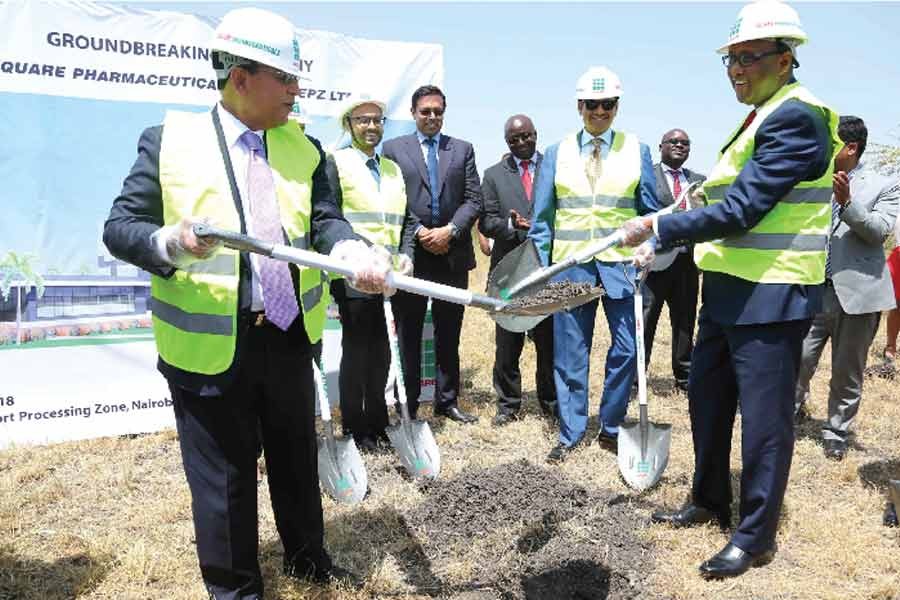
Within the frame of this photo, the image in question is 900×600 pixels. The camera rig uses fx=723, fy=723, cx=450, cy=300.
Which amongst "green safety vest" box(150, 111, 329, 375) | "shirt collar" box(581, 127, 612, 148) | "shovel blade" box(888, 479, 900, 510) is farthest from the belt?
"shovel blade" box(888, 479, 900, 510)

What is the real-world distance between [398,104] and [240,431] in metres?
4.32

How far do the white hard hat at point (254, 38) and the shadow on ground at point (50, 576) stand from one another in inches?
91.5

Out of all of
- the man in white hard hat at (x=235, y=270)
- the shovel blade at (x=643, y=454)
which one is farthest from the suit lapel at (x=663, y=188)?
the man in white hard hat at (x=235, y=270)

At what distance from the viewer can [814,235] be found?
3.00 m

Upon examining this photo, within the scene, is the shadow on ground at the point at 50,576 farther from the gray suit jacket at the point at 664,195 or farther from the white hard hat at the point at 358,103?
the gray suit jacket at the point at 664,195

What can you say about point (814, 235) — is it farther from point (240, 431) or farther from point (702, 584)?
point (240, 431)

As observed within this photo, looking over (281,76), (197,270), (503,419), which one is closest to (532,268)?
(281,76)

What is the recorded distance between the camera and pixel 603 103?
454cm

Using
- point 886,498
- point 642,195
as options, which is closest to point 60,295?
point 642,195

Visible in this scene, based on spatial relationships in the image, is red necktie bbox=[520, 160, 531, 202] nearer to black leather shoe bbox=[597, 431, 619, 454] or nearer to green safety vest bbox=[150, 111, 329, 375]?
black leather shoe bbox=[597, 431, 619, 454]

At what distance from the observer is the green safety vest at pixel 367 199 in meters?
4.72

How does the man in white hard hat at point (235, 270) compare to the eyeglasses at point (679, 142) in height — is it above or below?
below

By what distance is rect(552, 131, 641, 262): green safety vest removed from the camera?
15.0 ft

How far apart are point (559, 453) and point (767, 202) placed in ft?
7.59
